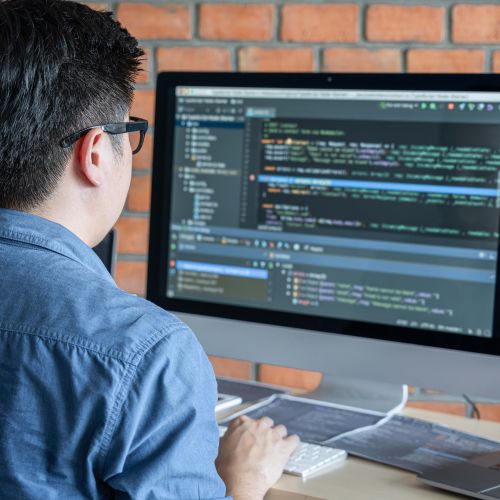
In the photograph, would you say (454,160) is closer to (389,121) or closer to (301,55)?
(389,121)

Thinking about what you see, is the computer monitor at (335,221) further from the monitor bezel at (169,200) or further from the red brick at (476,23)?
the red brick at (476,23)

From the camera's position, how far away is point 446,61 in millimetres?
1862

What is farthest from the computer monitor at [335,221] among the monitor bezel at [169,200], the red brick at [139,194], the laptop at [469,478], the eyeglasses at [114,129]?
the red brick at [139,194]

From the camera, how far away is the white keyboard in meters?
1.09

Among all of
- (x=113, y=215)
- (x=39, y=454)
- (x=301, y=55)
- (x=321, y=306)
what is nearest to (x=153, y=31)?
(x=301, y=55)

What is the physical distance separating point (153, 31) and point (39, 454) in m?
1.41

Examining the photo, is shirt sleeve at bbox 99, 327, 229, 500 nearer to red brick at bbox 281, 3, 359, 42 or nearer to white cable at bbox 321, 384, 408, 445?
white cable at bbox 321, 384, 408, 445

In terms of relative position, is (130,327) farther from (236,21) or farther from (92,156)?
(236,21)

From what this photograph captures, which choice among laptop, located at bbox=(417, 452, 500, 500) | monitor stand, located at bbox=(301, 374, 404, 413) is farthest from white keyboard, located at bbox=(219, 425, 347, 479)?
monitor stand, located at bbox=(301, 374, 404, 413)

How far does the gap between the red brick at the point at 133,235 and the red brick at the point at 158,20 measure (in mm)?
411

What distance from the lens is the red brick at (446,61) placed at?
185 centimetres

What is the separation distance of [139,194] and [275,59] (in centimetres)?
43

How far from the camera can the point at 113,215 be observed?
956mm

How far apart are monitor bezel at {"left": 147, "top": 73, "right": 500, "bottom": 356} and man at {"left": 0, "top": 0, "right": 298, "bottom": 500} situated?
50 cm
